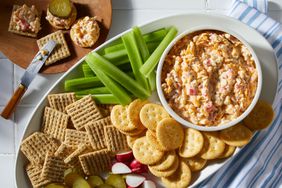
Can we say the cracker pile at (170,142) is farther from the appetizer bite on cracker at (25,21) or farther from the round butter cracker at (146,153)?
the appetizer bite on cracker at (25,21)

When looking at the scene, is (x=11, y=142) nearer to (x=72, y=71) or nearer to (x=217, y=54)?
(x=72, y=71)

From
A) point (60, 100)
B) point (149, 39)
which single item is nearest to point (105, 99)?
point (60, 100)

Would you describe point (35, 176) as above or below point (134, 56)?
below

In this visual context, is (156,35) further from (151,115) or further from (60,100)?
(60,100)

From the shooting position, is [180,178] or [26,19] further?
[26,19]

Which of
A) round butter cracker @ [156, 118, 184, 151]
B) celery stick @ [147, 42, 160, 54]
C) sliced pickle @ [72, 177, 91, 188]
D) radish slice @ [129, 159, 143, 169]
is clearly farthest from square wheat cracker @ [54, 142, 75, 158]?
celery stick @ [147, 42, 160, 54]

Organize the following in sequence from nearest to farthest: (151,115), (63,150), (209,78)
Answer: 1. (209,78)
2. (151,115)
3. (63,150)
